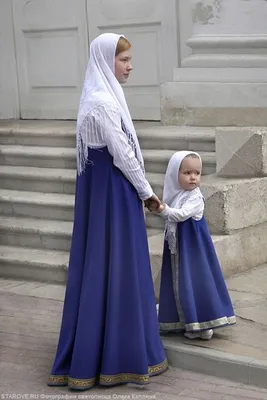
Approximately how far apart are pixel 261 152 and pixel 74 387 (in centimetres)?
253

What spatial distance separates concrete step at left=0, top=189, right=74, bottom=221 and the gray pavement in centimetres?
99

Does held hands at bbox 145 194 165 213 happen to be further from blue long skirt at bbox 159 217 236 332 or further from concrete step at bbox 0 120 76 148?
concrete step at bbox 0 120 76 148

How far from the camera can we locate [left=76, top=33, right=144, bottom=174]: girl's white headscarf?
15.8 feet

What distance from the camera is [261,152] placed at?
22.1 ft

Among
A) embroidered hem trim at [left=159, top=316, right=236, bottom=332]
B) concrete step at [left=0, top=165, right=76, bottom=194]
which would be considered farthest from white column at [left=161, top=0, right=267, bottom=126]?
embroidered hem trim at [left=159, top=316, right=236, bottom=332]

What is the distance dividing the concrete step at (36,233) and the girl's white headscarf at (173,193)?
196 cm

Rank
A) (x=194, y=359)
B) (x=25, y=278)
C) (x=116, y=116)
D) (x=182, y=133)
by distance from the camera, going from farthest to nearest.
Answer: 1. (x=182, y=133)
2. (x=25, y=278)
3. (x=194, y=359)
4. (x=116, y=116)

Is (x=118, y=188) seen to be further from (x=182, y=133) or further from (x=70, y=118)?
(x=70, y=118)

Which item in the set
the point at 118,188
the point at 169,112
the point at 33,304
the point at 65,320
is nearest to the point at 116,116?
the point at 118,188

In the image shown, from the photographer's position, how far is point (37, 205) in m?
7.54

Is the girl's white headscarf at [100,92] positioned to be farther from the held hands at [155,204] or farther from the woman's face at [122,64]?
the held hands at [155,204]

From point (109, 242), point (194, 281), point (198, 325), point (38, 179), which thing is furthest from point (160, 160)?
point (109, 242)

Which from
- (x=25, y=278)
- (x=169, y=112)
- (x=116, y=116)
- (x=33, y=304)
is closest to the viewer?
(x=116, y=116)

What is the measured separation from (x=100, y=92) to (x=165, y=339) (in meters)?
1.48
